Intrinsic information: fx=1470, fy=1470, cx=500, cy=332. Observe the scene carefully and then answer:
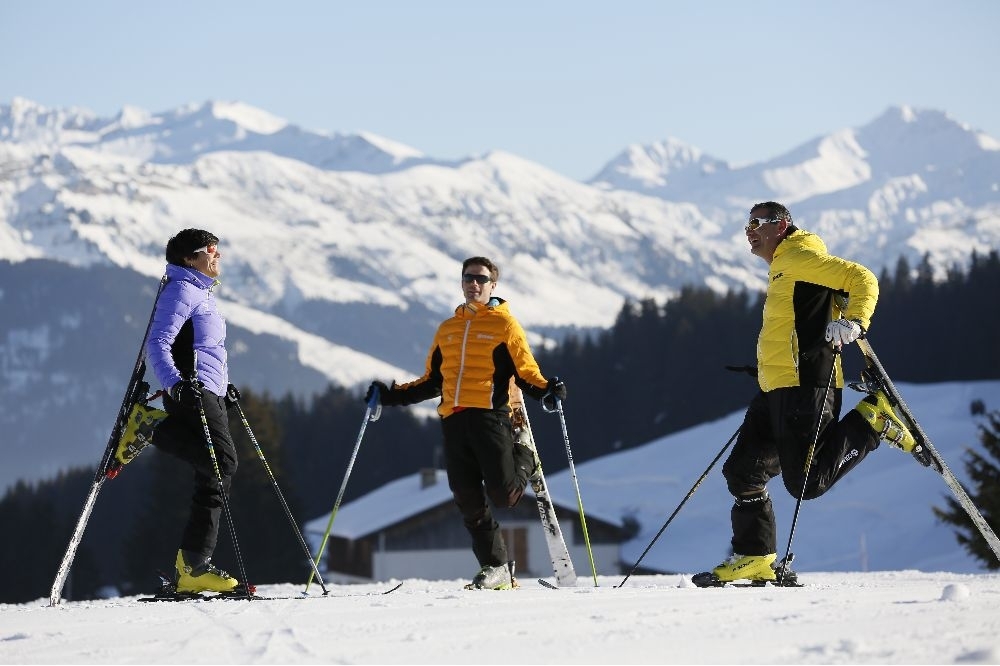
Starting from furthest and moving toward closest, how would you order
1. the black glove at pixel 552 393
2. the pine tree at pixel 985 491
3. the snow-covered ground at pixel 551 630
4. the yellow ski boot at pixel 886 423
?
1. the pine tree at pixel 985 491
2. the black glove at pixel 552 393
3. the yellow ski boot at pixel 886 423
4. the snow-covered ground at pixel 551 630

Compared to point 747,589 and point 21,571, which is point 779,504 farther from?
point 747,589

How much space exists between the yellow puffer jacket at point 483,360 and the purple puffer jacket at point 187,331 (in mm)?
1256

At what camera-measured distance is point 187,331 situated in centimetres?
838

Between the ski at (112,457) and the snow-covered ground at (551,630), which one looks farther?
the ski at (112,457)

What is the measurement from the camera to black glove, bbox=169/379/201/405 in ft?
26.5

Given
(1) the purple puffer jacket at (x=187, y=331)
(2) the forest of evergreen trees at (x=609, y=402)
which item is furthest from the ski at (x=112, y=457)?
(2) the forest of evergreen trees at (x=609, y=402)

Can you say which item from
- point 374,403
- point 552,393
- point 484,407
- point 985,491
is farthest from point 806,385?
point 985,491

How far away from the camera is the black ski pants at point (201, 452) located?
8.30m

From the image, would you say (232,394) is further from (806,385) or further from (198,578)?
(806,385)

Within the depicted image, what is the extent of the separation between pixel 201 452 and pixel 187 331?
0.69 meters

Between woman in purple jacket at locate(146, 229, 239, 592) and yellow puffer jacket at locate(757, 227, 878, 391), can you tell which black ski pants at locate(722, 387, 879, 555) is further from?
woman in purple jacket at locate(146, 229, 239, 592)

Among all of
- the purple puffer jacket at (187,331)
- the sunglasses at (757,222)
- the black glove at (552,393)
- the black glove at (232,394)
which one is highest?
the sunglasses at (757,222)

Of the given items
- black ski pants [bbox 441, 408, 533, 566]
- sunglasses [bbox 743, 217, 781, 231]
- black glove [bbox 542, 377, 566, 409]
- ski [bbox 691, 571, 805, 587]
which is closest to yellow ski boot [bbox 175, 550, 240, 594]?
black ski pants [bbox 441, 408, 533, 566]

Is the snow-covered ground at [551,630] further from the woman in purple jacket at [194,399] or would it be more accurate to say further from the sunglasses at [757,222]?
the sunglasses at [757,222]
